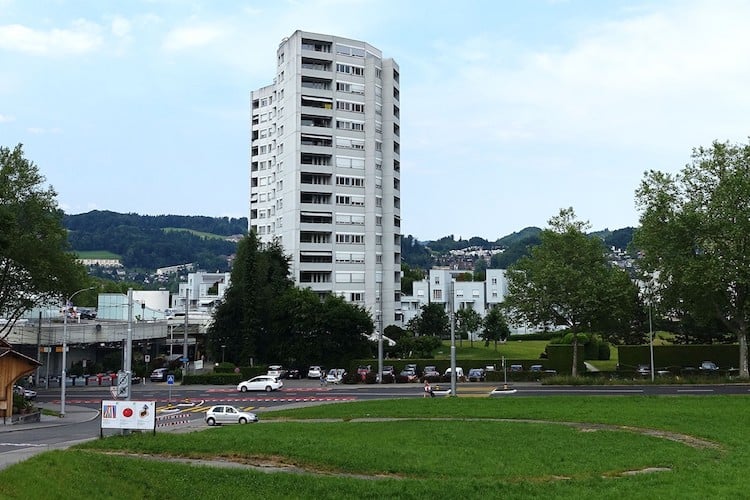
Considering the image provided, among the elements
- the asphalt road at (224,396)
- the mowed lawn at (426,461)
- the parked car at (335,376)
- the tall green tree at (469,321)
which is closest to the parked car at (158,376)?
the asphalt road at (224,396)

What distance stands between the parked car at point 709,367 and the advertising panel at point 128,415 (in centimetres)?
5523

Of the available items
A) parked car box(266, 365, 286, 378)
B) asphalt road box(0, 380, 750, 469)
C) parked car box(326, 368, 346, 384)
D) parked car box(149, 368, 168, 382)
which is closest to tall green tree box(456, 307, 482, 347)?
parked car box(326, 368, 346, 384)

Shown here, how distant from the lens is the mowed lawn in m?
17.7

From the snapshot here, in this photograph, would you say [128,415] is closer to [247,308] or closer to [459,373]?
[459,373]

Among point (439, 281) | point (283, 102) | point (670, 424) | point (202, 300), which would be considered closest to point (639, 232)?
point (670, 424)

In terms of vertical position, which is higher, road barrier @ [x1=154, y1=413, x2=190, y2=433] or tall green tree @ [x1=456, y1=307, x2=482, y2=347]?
tall green tree @ [x1=456, y1=307, x2=482, y2=347]

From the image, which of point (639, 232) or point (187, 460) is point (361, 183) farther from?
point (187, 460)

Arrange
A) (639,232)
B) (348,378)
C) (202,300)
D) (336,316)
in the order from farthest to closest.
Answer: (202,300) < (336,316) < (348,378) < (639,232)

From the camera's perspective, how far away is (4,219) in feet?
171

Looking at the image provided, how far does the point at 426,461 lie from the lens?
22.0 meters

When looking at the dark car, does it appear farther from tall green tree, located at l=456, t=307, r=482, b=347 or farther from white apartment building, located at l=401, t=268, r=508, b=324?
white apartment building, located at l=401, t=268, r=508, b=324

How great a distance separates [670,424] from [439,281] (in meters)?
125

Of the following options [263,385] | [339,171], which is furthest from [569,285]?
[339,171]

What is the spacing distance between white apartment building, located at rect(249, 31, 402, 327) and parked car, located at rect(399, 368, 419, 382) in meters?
29.8
